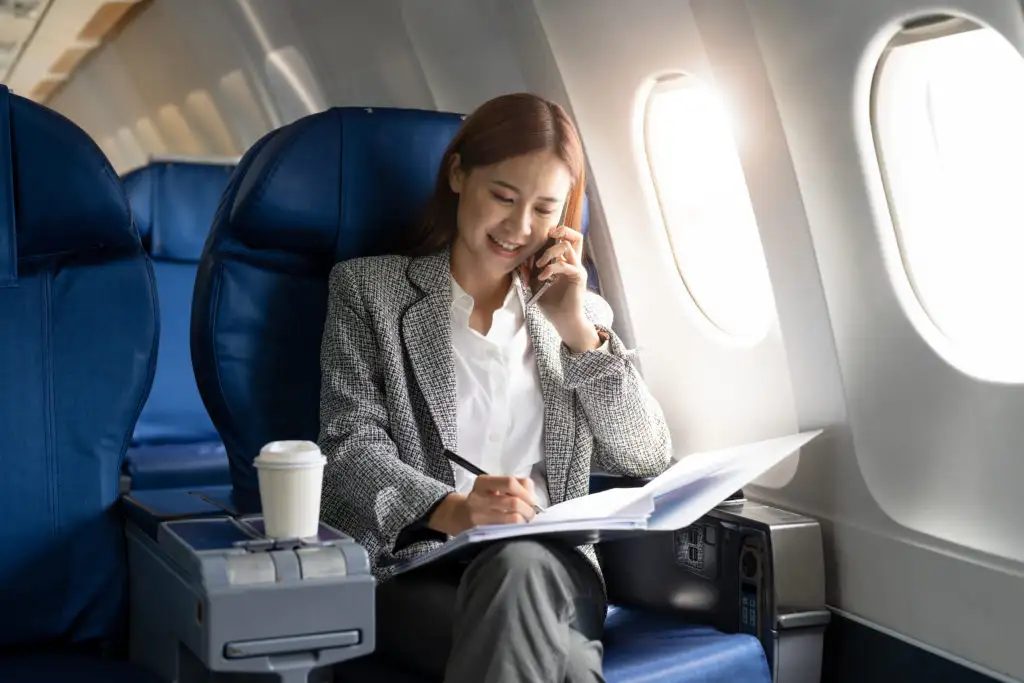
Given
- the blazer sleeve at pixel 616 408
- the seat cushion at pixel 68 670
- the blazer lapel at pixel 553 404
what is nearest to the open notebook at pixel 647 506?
the blazer sleeve at pixel 616 408

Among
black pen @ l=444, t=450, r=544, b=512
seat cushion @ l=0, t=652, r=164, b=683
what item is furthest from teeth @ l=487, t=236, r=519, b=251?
seat cushion @ l=0, t=652, r=164, b=683

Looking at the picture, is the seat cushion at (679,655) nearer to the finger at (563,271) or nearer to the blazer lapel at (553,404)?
the blazer lapel at (553,404)

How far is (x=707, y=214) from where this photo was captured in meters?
3.04

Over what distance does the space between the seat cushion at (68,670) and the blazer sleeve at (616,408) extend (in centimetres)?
89

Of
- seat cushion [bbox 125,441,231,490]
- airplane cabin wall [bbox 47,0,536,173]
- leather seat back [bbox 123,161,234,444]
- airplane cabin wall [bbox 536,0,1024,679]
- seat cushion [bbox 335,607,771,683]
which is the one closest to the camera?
seat cushion [bbox 335,607,771,683]

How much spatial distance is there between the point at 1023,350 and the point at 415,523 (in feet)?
3.76

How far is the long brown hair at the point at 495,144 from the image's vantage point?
7.43 feet

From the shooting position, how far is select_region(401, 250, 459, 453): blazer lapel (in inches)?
87.2

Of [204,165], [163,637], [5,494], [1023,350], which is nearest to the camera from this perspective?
[163,637]

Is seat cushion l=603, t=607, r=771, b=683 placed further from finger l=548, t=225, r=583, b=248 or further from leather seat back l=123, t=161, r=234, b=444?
Result: leather seat back l=123, t=161, r=234, b=444

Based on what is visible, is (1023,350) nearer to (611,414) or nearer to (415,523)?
(611,414)

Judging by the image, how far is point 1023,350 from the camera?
2223mm

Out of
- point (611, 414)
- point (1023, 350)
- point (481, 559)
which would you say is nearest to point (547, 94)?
point (611, 414)

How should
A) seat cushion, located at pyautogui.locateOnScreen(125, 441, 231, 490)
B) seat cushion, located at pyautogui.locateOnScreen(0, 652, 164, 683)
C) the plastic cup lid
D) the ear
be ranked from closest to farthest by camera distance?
the plastic cup lid < seat cushion, located at pyautogui.locateOnScreen(0, 652, 164, 683) < the ear < seat cushion, located at pyautogui.locateOnScreen(125, 441, 231, 490)
